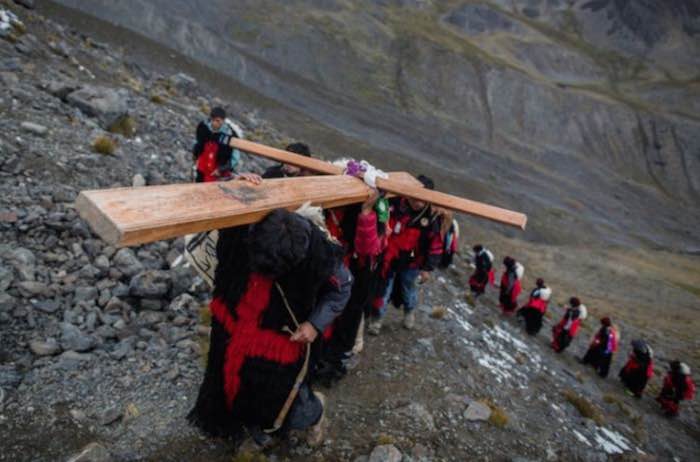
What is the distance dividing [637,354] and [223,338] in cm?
961

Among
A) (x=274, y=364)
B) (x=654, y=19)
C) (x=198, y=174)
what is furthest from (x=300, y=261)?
(x=654, y=19)

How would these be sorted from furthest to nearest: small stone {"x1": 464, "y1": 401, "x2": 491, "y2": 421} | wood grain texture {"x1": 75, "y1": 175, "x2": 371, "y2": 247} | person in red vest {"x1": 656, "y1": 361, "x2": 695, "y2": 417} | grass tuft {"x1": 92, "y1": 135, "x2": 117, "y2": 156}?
person in red vest {"x1": 656, "y1": 361, "x2": 695, "y2": 417}
grass tuft {"x1": 92, "y1": 135, "x2": 117, "y2": 156}
small stone {"x1": 464, "y1": 401, "x2": 491, "y2": 421}
wood grain texture {"x1": 75, "y1": 175, "x2": 371, "y2": 247}

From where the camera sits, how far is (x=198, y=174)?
6.88 meters

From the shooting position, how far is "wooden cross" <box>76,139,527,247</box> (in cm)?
225

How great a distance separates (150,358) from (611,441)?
593 cm

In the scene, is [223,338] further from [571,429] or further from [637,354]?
[637,354]

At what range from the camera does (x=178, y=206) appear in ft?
8.35

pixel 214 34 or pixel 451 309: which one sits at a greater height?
pixel 214 34

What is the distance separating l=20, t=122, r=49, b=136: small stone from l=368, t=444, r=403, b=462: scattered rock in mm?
6665

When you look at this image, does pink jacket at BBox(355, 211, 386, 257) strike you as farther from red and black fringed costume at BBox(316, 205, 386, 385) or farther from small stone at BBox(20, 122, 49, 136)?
small stone at BBox(20, 122, 49, 136)

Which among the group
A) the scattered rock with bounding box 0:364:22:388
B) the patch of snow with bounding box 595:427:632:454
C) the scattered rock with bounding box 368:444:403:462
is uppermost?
the scattered rock with bounding box 368:444:403:462

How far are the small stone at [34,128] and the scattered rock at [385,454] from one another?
6.67 metres

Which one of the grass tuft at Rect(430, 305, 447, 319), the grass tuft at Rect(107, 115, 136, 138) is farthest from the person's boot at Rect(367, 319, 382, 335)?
the grass tuft at Rect(107, 115, 136, 138)

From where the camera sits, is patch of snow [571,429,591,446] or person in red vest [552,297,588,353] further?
person in red vest [552,297,588,353]
